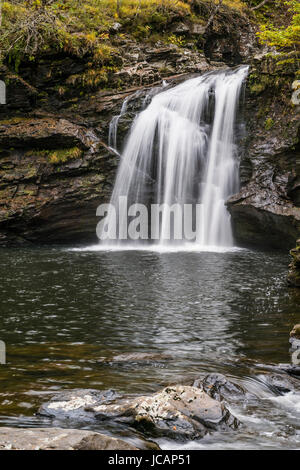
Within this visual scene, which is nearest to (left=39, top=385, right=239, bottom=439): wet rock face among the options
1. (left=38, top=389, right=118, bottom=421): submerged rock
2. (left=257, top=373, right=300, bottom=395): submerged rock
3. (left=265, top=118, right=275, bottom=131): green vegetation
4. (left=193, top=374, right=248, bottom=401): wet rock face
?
(left=38, top=389, right=118, bottom=421): submerged rock

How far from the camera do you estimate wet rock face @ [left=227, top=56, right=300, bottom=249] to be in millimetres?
13922

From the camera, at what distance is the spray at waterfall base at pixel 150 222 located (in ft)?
54.7

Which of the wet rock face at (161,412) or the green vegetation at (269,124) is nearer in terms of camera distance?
the wet rock face at (161,412)

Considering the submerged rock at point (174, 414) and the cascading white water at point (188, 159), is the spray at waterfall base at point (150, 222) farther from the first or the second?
the submerged rock at point (174, 414)

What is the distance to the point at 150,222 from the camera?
17.4 metres

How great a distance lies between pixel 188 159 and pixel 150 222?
9.40 feet

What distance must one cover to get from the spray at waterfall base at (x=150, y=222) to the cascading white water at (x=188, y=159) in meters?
0.04

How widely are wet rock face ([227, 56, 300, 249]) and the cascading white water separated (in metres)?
0.64

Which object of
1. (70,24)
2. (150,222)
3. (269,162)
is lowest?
(150,222)

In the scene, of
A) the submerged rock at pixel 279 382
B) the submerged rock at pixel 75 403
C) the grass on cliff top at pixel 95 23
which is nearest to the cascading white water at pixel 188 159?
the grass on cliff top at pixel 95 23

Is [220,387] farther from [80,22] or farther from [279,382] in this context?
[80,22]

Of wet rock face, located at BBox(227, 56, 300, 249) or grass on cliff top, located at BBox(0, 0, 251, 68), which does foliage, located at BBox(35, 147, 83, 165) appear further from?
wet rock face, located at BBox(227, 56, 300, 249)

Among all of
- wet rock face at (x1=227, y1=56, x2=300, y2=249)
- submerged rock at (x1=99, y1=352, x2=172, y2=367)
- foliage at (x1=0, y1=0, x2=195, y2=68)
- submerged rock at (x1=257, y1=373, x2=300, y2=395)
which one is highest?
foliage at (x1=0, y1=0, x2=195, y2=68)

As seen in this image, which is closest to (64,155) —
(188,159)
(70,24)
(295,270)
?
(188,159)
